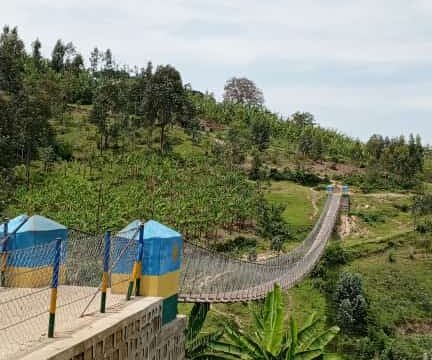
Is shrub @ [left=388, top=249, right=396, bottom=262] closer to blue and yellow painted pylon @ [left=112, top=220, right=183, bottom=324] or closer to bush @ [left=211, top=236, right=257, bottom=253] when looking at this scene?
bush @ [left=211, top=236, right=257, bottom=253]

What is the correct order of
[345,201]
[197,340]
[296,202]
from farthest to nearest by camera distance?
[296,202], [345,201], [197,340]

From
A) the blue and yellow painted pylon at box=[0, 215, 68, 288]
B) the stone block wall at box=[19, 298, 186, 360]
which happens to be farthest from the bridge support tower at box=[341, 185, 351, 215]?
the blue and yellow painted pylon at box=[0, 215, 68, 288]

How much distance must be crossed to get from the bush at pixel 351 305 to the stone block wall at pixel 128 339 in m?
8.80

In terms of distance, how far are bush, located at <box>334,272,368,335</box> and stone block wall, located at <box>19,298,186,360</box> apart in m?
8.80

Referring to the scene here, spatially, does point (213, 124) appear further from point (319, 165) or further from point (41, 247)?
point (41, 247)

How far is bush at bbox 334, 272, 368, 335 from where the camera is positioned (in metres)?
14.0

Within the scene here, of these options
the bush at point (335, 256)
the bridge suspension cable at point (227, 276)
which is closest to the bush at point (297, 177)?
the bush at point (335, 256)

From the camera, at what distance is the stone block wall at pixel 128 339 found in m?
3.64

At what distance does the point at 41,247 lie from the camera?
4391 mm

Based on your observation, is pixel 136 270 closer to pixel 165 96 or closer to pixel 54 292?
pixel 54 292

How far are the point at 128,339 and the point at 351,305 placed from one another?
35.0ft

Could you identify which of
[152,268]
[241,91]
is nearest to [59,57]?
[241,91]

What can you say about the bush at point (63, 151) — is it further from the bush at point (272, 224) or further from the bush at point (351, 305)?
the bush at point (351, 305)

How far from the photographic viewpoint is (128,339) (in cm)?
448
